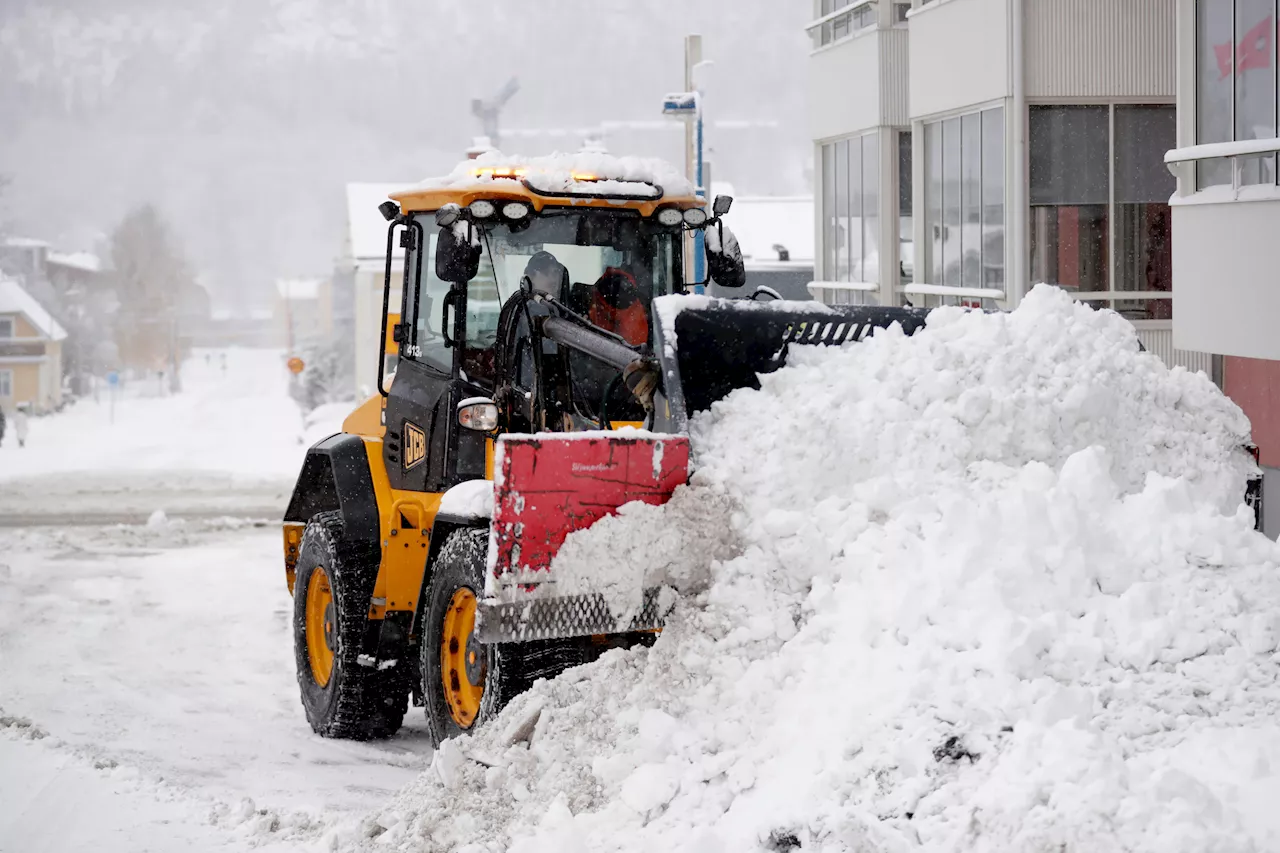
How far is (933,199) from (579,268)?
10983 millimetres

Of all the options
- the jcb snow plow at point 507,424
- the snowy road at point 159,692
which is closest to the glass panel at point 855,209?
the snowy road at point 159,692

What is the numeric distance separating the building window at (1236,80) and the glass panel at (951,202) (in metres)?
5.88

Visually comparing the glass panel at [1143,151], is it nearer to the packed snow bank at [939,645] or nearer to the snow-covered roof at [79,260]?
the packed snow bank at [939,645]

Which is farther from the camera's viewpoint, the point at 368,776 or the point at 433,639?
the point at 368,776

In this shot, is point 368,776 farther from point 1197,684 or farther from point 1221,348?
point 1221,348

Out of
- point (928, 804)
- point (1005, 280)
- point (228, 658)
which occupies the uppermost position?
point (1005, 280)

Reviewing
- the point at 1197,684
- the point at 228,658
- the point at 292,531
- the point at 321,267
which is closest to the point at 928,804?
the point at 1197,684

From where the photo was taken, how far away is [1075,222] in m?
15.1

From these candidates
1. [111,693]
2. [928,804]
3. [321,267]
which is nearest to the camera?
[928,804]

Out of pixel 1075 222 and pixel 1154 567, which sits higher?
pixel 1075 222

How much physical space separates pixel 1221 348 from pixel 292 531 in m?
6.23

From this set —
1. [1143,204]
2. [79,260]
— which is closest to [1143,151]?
[1143,204]

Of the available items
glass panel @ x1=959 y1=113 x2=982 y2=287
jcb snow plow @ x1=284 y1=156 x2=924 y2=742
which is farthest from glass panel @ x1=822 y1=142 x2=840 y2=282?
jcb snow plow @ x1=284 y1=156 x2=924 y2=742

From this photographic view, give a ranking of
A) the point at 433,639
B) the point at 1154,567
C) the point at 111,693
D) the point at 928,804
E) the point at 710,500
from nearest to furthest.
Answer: the point at 928,804 → the point at 1154,567 → the point at 710,500 → the point at 433,639 → the point at 111,693
